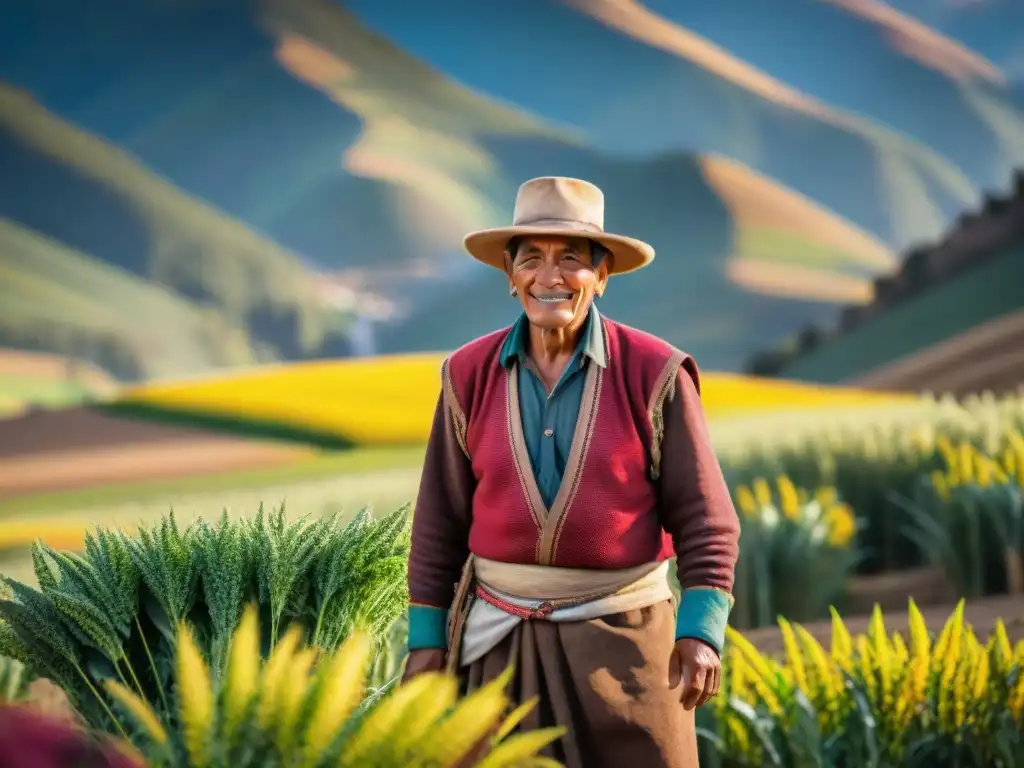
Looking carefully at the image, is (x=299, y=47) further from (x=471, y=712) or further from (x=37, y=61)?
(x=471, y=712)

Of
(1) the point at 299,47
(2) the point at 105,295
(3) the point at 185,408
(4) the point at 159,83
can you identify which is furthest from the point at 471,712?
(1) the point at 299,47

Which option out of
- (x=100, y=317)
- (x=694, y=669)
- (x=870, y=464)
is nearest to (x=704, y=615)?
(x=694, y=669)

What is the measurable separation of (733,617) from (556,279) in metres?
4.49

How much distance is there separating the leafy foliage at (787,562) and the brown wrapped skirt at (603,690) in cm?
386

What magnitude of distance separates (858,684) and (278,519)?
175cm

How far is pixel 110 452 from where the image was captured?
16.0 m

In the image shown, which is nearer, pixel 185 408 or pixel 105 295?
pixel 185 408

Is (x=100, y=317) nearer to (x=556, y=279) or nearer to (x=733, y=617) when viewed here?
(x=733, y=617)

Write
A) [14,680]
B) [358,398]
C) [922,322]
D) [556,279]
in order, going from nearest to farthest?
[556,279] < [14,680] < [358,398] < [922,322]

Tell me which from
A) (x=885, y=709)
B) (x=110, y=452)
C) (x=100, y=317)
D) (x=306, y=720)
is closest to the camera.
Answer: (x=306, y=720)

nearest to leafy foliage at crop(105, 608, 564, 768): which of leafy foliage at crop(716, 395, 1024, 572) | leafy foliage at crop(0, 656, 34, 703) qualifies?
leafy foliage at crop(0, 656, 34, 703)

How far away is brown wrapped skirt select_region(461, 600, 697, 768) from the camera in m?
2.55

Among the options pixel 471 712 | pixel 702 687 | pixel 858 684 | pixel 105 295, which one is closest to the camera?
pixel 471 712

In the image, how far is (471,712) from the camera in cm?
171
